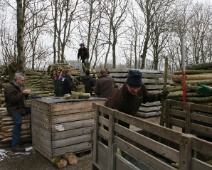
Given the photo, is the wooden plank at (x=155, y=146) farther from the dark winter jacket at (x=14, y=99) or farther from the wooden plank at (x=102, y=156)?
the dark winter jacket at (x=14, y=99)

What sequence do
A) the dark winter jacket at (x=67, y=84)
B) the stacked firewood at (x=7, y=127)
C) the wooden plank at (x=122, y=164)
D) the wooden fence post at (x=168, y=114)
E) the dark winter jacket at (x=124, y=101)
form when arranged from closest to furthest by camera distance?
the wooden plank at (x=122, y=164) < the dark winter jacket at (x=124, y=101) < the wooden fence post at (x=168, y=114) < the stacked firewood at (x=7, y=127) < the dark winter jacket at (x=67, y=84)

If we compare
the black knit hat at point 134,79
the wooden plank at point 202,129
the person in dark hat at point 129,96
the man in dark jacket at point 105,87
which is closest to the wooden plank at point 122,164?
the person in dark hat at point 129,96

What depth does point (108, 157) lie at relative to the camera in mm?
3873

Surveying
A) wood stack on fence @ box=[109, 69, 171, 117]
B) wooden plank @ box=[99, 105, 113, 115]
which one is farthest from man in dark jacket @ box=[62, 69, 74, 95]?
wooden plank @ box=[99, 105, 113, 115]

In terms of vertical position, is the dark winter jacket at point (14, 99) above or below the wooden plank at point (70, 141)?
above

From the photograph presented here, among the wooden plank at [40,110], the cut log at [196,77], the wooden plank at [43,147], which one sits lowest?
the wooden plank at [43,147]

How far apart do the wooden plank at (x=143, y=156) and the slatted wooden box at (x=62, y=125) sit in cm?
287

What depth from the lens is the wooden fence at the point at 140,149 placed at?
2.36 metres

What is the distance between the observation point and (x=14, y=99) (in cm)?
716

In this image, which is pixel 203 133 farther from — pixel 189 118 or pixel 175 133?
pixel 175 133

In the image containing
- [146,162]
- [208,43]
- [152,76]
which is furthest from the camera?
[208,43]

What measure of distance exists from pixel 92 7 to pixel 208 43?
2373cm

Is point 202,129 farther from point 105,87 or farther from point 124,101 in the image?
point 105,87

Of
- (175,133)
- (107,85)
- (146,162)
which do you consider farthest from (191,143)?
(107,85)
